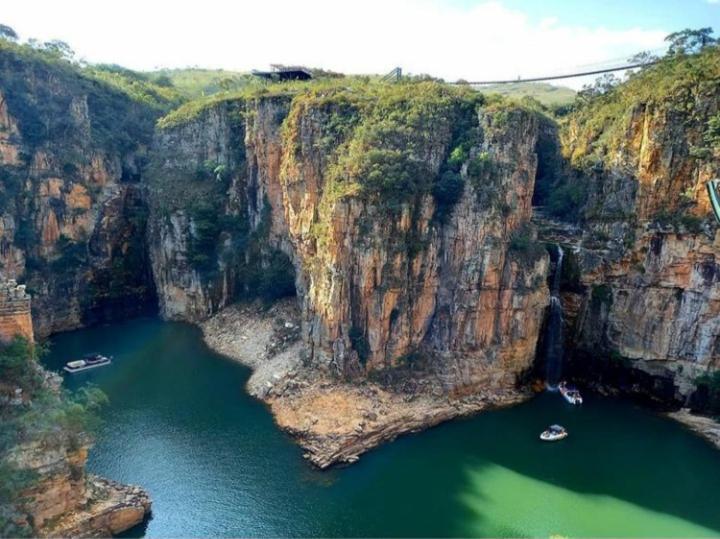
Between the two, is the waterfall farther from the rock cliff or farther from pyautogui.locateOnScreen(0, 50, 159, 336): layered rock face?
pyautogui.locateOnScreen(0, 50, 159, 336): layered rock face

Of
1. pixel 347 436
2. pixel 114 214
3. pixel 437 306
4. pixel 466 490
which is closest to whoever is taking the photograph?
pixel 466 490

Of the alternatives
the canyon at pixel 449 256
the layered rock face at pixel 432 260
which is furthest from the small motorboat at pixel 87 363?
the layered rock face at pixel 432 260

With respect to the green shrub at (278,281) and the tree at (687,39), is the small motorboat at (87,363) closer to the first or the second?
the green shrub at (278,281)

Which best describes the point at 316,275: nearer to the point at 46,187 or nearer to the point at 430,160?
the point at 430,160

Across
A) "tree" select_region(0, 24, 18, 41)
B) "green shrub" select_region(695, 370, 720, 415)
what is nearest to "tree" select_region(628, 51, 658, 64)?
"green shrub" select_region(695, 370, 720, 415)

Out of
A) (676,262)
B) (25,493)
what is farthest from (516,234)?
(25,493)

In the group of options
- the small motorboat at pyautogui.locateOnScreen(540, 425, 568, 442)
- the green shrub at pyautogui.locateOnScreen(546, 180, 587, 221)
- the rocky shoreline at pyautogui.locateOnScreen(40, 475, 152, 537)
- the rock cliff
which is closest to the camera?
the rock cliff

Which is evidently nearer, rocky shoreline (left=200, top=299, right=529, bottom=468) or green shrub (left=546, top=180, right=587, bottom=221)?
rocky shoreline (left=200, top=299, right=529, bottom=468)
